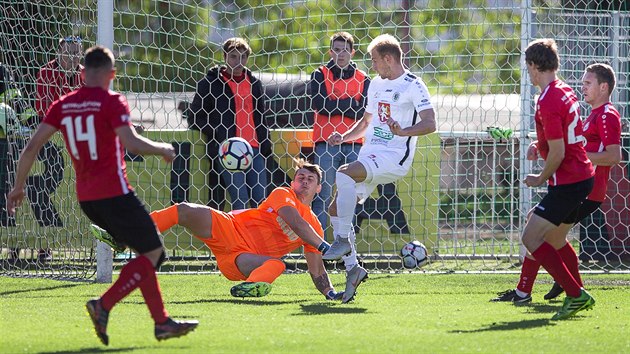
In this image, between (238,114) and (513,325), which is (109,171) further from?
(238,114)

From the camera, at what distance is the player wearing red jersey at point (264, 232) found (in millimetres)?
7336

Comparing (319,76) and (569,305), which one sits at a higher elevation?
(319,76)

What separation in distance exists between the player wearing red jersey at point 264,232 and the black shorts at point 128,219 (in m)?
2.14

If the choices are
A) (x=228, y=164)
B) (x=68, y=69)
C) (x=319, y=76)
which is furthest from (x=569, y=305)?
(x=68, y=69)

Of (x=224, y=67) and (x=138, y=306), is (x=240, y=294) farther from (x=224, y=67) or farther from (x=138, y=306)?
(x=224, y=67)

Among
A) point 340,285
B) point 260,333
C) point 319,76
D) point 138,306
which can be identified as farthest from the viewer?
point 319,76

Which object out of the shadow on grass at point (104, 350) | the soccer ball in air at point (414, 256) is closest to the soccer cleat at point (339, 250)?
the shadow on grass at point (104, 350)

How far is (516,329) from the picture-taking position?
5660 millimetres

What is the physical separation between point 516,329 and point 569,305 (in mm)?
637

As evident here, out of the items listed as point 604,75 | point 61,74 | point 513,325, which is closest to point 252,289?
point 513,325

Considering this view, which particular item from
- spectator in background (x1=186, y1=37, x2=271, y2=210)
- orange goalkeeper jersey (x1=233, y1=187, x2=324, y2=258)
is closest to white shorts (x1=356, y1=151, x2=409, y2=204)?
orange goalkeeper jersey (x1=233, y1=187, x2=324, y2=258)

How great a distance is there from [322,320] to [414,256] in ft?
12.3

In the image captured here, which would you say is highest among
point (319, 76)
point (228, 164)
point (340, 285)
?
point (319, 76)

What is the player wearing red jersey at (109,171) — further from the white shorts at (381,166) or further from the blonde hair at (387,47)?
the blonde hair at (387,47)
